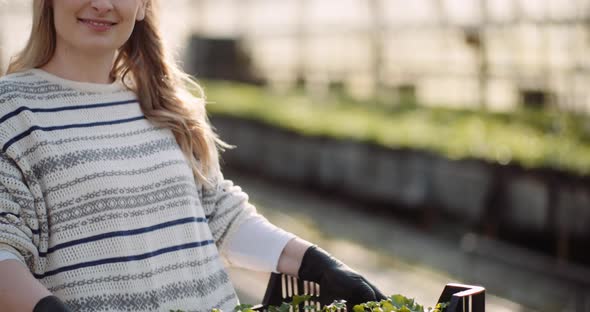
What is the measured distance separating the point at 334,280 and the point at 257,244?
25 centimetres

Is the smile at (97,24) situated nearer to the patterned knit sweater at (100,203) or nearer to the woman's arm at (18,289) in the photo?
the patterned knit sweater at (100,203)

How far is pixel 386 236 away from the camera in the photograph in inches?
241

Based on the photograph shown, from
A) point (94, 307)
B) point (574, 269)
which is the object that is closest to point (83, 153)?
point (94, 307)

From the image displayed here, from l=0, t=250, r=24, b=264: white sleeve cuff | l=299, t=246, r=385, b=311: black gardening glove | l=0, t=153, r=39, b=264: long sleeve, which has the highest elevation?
l=0, t=153, r=39, b=264: long sleeve

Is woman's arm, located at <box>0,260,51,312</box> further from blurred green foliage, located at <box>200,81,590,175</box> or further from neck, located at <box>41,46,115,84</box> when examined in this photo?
blurred green foliage, located at <box>200,81,590,175</box>

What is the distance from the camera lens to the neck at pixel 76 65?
6.04 ft

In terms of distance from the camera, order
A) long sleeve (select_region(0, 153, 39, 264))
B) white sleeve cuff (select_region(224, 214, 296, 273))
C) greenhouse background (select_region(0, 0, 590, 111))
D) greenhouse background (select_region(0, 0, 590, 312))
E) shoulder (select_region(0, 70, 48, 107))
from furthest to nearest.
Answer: greenhouse background (select_region(0, 0, 590, 111))
greenhouse background (select_region(0, 0, 590, 312))
white sleeve cuff (select_region(224, 214, 296, 273))
shoulder (select_region(0, 70, 48, 107))
long sleeve (select_region(0, 153, 39, 264))

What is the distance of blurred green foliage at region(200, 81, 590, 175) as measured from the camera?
5.86 meters

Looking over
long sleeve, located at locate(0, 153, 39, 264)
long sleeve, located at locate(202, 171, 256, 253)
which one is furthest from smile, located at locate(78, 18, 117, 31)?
long sleeve, located at locate(202, 171, 256, 253)

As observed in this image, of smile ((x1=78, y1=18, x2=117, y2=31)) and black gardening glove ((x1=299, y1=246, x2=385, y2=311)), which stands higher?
smile ((x1=78, y1=18, x2=117, y2=31))

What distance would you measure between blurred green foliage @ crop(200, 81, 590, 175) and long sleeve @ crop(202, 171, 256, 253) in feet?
9.74

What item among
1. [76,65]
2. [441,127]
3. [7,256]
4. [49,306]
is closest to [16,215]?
[7,256]

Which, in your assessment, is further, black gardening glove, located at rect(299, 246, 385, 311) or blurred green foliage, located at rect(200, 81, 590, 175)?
blurred green foliage, located at rect(200, 81, 590, 175)

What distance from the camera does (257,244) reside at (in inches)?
78.1
